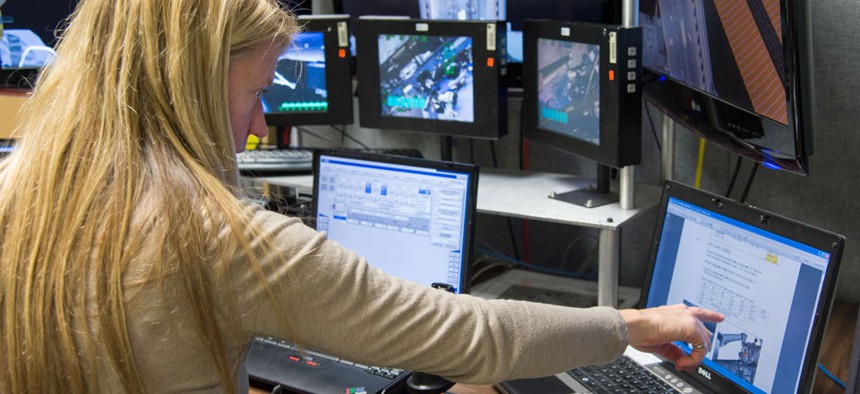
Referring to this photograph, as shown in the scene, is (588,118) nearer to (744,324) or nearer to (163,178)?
(744,324)

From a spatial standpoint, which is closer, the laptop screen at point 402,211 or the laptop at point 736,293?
the laptop at point 736,293

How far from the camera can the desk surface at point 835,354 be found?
134 cm

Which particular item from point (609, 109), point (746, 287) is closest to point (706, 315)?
point (746, 287)

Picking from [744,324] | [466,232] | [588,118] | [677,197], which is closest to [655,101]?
[588,118]

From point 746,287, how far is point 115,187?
83 centimetres

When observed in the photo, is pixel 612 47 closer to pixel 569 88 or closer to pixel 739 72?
pixel 569 88

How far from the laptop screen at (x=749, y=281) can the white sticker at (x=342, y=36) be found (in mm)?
852

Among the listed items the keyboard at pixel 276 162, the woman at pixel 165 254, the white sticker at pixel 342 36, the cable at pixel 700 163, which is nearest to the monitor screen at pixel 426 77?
the white sticker at pixel 342 36

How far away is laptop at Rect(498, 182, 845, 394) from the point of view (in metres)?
1.11

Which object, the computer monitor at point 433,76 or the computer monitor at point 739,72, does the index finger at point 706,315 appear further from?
the computer monitor at point 433,76

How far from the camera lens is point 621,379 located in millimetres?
1343

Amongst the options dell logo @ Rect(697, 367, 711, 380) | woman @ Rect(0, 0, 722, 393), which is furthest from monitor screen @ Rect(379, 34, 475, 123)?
woman @ Rect(0, 0, 722, 393)

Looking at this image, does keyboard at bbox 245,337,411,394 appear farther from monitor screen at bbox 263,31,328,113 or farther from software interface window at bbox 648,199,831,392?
monitor screen at bbox 263,31,328,113

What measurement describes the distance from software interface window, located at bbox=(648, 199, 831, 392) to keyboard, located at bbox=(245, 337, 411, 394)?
463mm
